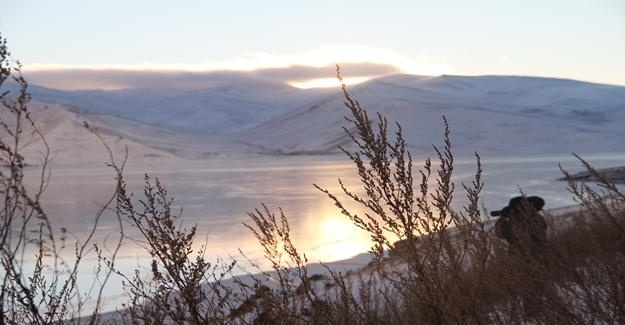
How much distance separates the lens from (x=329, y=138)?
148500mm

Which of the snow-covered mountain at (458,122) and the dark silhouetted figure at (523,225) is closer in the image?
the dark silhouetted figure at (523,225)

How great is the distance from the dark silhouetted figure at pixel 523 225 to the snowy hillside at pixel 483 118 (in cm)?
11107

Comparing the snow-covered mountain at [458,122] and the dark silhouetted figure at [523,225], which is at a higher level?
the dark silhouetted figure at [523,225]

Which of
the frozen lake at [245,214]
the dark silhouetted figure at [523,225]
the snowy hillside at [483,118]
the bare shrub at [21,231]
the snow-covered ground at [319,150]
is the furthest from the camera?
the snowy hillside at [483,118]

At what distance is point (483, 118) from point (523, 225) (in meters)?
140

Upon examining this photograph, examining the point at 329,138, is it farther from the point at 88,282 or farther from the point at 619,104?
the point at 88,282

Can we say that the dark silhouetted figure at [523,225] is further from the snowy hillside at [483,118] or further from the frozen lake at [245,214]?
the snowy hillside at [483,118]

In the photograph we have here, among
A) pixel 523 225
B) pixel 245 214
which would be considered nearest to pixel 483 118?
pixel 245 214

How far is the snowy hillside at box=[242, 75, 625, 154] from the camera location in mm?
123938

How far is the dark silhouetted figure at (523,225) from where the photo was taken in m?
5.02

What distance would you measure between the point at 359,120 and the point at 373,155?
0.42 feet

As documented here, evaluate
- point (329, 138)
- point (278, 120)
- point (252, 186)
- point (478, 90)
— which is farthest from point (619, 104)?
point (252, 186)

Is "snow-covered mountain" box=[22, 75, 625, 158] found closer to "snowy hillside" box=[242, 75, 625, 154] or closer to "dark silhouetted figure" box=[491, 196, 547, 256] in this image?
"snowy hillside" box=[242, 75, 625, 154]

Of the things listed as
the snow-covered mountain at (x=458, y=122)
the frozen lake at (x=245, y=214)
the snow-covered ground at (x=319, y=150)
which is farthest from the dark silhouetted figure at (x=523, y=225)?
the snow-covered mountain at (x=458, y=122)
